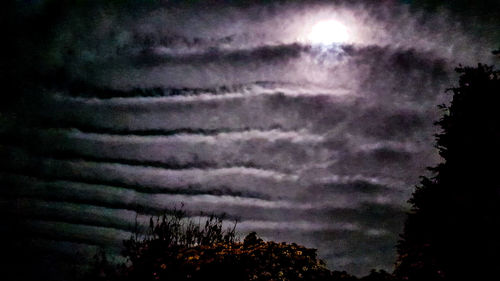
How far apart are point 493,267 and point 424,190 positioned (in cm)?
403

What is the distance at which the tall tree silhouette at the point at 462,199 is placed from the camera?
9242 millimetres

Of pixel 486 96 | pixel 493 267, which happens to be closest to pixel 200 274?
pixel 493 267

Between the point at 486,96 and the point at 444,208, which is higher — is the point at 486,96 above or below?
above

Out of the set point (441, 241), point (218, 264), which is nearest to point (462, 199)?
point (441, 241)

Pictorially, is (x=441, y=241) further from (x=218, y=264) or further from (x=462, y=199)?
(x=218, y=264)

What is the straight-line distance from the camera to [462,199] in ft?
33.1

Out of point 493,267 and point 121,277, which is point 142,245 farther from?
point 493,267

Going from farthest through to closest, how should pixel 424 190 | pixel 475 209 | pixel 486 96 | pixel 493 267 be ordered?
pixel 424 190 → pixel 486 96 → pixel 475 209 → pixel 493 267

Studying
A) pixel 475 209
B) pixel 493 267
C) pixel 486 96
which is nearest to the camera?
pixel 493 267

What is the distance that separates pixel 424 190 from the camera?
12.6m

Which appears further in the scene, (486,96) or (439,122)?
(439,122)

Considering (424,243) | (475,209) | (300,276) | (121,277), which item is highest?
(475,209)

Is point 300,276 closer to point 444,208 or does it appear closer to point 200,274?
point 200,274

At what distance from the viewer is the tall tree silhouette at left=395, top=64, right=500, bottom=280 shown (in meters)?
9.24
